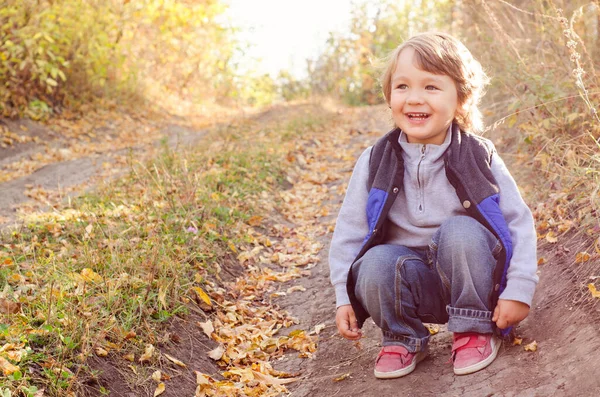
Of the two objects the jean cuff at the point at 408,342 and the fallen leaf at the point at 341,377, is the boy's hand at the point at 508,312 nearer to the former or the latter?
the jean cuff at the point at 408,342

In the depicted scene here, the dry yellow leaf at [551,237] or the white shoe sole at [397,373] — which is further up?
the dry yellow leaf at [551,237]

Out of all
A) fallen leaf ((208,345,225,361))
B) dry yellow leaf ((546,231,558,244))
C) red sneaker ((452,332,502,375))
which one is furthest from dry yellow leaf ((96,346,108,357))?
dry yellow leaf ((546,231,558,244))

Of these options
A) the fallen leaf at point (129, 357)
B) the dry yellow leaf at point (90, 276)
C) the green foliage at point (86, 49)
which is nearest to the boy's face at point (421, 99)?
the fallen leaf at point (129, 357)

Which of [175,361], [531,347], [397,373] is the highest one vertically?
[531,347]

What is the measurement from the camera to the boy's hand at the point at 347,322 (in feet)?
8.73

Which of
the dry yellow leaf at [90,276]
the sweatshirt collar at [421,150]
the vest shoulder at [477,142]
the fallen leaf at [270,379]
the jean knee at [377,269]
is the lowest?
the fallen leaf at [270,379]

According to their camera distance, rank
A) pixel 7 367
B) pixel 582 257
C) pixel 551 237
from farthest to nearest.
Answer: pixel 551 237
pixel 582 257
pixel 7 367

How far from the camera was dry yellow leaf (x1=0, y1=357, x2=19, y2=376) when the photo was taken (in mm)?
2258

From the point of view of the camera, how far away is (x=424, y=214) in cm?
265

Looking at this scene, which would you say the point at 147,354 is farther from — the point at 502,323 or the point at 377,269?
the point at 502,323

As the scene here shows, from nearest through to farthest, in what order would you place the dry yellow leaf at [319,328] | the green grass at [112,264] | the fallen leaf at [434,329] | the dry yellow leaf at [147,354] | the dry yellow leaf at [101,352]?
the green grass at [112,264]
the dry yellow leaf at [101,352]
the dry yellow leaf at [147,354]
the fallen leaf at [434,329]
the dry yellow leaf at [319,328]

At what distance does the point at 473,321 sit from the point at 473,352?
12cm

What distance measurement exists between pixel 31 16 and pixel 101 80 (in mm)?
1431

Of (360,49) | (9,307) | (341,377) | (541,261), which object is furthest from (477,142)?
(360,49)
